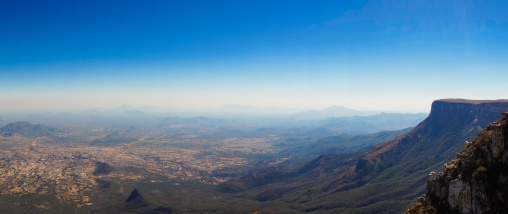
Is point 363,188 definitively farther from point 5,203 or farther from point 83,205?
point 5,203

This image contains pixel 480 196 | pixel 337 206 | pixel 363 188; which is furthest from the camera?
pixel 363 188

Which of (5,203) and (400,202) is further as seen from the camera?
(5,203)

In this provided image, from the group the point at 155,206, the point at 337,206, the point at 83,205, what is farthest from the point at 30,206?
the point at 337,206

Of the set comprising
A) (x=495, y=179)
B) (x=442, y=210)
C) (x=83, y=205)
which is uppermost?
(x=495, y=179)

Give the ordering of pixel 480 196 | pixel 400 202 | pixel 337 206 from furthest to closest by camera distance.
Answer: pixel 337 206 < pixel 400 202 < pixel 480 196

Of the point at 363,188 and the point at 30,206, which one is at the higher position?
the point at 363,188

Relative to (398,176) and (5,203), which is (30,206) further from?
(398,176)
